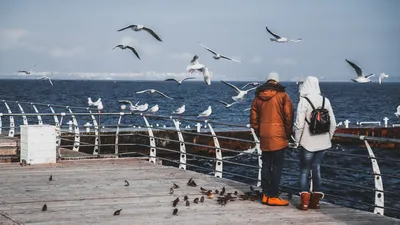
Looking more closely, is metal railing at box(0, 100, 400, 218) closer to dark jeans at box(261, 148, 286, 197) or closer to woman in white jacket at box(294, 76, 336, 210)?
woman in white jacket at box(294, 76, 336, 210)

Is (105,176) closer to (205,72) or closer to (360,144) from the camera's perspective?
(205,72)

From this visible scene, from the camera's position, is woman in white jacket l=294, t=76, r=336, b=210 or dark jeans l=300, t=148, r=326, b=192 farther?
dark jeans l=300, t=148, r=326, b=192

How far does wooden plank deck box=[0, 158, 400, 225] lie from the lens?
346 inches

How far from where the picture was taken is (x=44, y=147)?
14.6 meters

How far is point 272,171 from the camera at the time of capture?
9789 mm

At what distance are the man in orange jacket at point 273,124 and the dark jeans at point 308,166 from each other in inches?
14.5

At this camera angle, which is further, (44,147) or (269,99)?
(44,147)

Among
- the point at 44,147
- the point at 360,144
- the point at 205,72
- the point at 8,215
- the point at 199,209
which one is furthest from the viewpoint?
the point at 360,144

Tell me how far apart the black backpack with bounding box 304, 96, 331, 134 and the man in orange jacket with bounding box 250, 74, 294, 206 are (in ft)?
1.34

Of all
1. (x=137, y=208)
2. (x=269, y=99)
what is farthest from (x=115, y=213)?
(x=269, y=99)

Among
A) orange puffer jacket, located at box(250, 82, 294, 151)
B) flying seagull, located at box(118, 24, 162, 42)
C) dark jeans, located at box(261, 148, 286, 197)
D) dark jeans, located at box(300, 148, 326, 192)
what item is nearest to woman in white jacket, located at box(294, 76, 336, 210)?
dark jeans, located at box(300, 148, 326, 192)

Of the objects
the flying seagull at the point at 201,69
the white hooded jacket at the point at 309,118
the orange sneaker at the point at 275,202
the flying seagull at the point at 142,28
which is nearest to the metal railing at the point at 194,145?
the white hooded jacket at the point at 309,118

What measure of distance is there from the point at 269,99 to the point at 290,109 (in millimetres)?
298

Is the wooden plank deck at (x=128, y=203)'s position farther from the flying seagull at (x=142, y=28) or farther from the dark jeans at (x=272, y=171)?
the flying seagull at (x=142, y=28)
